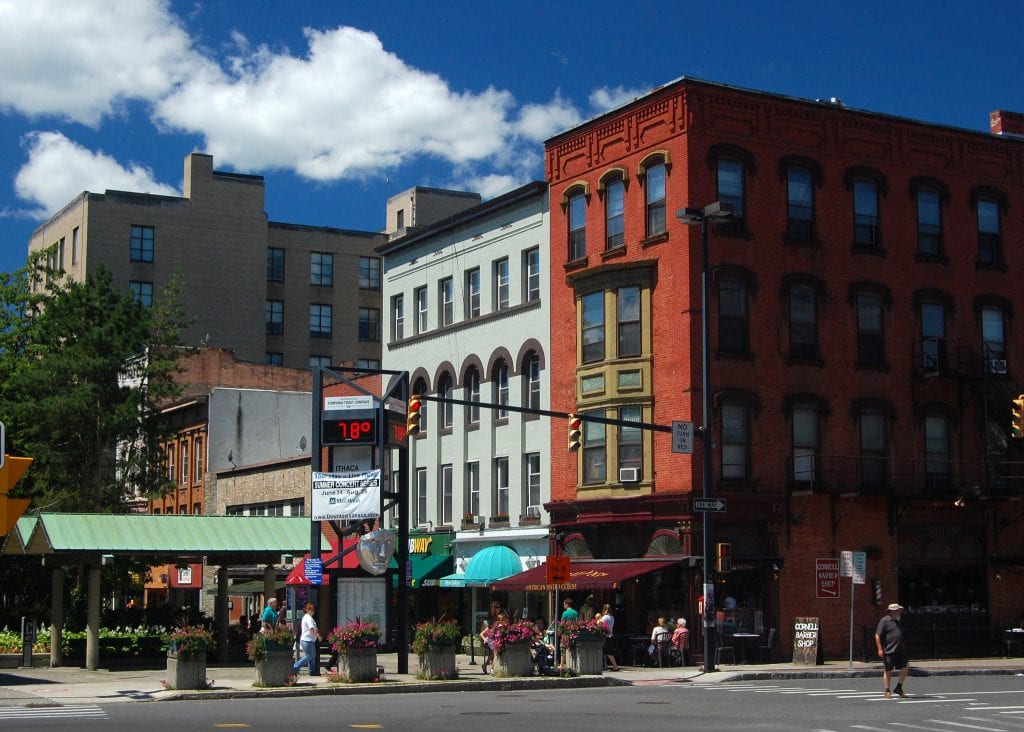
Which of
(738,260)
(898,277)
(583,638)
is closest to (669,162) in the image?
(738,260)

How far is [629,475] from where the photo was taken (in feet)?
136

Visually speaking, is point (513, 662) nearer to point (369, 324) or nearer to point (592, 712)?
point (592, 712)

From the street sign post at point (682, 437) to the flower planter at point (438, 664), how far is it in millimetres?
7957

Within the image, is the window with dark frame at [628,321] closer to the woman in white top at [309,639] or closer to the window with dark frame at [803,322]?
the window with dark frame at [803,322]

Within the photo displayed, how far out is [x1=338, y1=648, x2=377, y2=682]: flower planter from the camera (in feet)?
100.0

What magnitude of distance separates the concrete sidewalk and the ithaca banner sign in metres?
3.79

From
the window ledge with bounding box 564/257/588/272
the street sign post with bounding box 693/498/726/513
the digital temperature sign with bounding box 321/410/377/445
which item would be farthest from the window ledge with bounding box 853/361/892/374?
the digital temperature sign with bounding box 321/410/377/445

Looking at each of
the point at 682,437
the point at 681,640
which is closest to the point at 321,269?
the point at 681,640

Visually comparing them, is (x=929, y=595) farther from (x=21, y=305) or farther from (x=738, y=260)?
(x=21, y=305)

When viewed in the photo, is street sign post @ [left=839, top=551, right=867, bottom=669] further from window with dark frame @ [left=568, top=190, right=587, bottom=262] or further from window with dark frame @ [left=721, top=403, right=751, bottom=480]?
window with dark frame @ [left=568, top=190, right=587, bottom=262]

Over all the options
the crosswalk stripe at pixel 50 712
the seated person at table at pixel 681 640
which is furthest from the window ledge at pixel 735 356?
the crosswalk stripe at pixel 50 712

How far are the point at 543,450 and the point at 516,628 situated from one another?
47.1 ft

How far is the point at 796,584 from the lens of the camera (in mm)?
40750

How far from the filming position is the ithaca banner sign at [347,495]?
1304 inches
